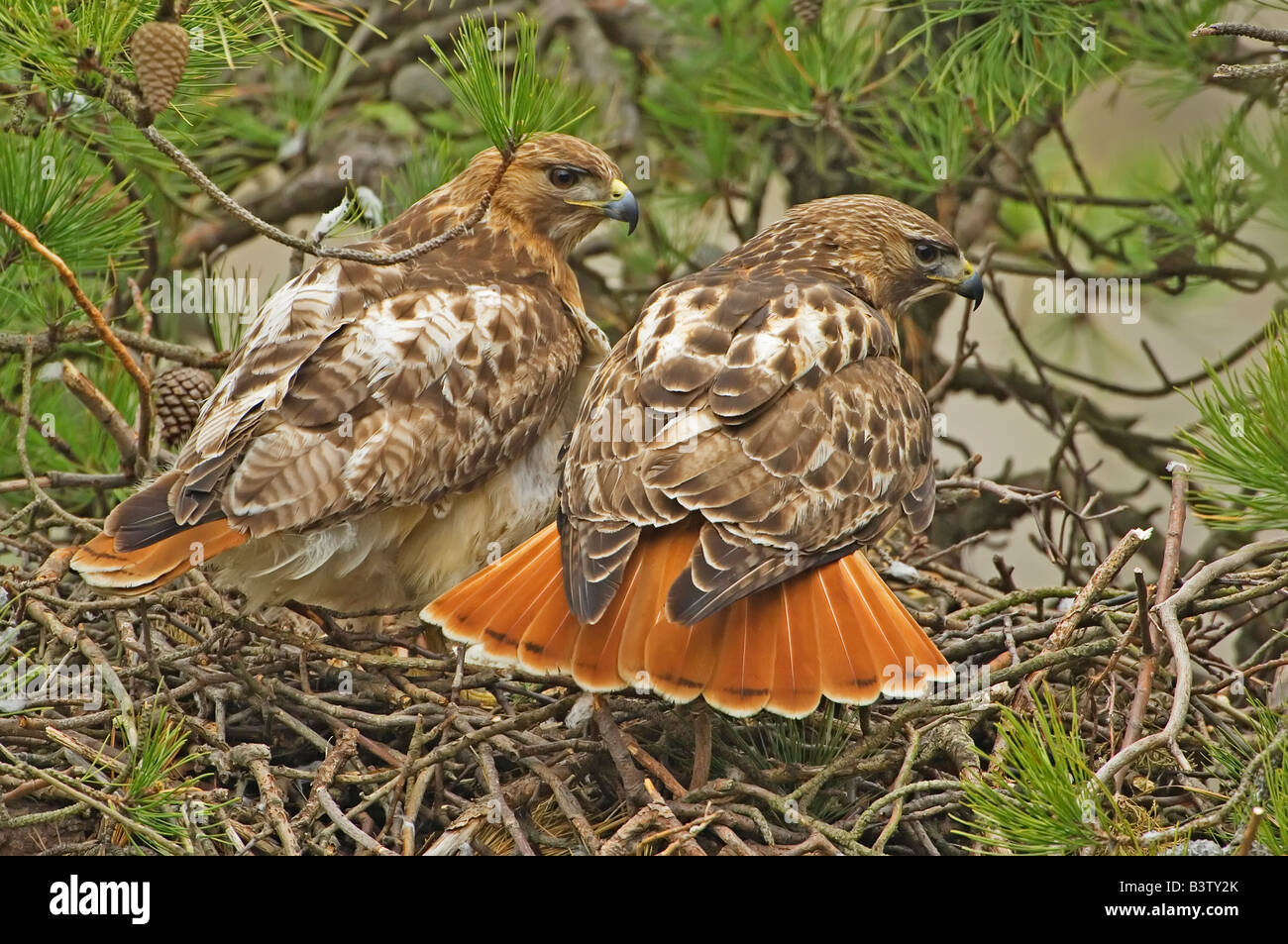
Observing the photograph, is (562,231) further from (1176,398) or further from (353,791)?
(1176,398)

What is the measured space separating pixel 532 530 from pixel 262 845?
1170 millimetres

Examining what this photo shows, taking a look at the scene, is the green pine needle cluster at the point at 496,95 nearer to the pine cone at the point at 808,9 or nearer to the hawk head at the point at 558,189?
the hawk head at the point at 558,189

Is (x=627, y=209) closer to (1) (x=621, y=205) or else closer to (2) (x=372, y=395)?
(1) (x=621, y=205)

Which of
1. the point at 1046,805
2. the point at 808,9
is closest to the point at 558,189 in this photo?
the point at 808,9

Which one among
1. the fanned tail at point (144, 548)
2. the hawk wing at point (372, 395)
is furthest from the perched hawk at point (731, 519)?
the fanned tail at point (144, 548)

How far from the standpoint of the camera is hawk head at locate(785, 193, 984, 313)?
4004mm

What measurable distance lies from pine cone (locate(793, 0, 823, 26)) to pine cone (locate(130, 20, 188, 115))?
6.91 ft

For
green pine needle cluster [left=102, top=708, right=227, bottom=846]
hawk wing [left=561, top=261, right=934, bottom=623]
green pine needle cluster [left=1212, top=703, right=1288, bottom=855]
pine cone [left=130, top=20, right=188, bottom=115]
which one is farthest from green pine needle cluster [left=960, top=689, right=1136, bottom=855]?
pine cone [left=130, top=20, right=188, bottom=115]

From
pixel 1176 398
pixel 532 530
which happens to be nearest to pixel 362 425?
pixel 532 530

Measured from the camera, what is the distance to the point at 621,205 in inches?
157

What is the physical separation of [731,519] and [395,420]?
0.88 metres

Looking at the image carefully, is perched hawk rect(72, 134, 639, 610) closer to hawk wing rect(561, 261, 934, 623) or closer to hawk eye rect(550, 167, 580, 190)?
hawk eye rect(550, 167, 580, 190)

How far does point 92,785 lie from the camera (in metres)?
3.04

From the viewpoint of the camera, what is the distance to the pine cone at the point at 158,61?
2.50m
